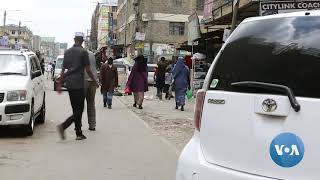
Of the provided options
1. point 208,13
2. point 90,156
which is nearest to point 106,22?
→ point 208,13

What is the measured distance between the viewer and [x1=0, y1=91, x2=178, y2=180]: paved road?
7691mm

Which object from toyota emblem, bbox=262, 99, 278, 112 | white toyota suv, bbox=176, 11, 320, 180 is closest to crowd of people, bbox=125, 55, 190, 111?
white toyota suv, bbox=176, 11, 320, 180

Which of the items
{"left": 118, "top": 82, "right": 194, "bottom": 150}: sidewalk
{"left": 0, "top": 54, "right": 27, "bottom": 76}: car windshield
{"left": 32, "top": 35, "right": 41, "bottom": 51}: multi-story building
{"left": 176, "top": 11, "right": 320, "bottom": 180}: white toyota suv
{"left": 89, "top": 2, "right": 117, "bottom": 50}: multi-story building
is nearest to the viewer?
{"left": 176, "top": 11, "right": 320, "bottom": 180}: white toyota suv

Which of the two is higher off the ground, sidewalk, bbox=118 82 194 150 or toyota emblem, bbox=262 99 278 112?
toyota emblem, bbox=262 99 278 112

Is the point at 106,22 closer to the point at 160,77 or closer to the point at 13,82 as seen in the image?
the point at 160,77

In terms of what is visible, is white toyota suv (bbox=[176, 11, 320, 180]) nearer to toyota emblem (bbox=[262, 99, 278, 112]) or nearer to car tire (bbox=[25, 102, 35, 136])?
toyota emblem (bbox=[262, 99, 278, 112])

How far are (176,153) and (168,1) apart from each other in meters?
51.6

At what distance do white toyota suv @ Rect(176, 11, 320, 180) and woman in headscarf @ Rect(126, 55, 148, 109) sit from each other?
14827mm

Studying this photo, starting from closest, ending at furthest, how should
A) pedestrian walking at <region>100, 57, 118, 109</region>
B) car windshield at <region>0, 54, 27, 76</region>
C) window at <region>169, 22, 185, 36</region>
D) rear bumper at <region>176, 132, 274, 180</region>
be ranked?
rear bumper at <region>176, 132, 274, 180</region>
car windshield at <region>0, 54, 27, 76</region>
pedestrian walking at <region>100, 57, 118, 109</region>
window at <region>169, 22, 185, 36</region>

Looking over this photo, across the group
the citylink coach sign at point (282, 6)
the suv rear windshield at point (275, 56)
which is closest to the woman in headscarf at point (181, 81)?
the citylink coach sign at point (282, 6)

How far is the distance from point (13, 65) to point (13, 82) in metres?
1.07

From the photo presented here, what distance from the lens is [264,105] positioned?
139 inches

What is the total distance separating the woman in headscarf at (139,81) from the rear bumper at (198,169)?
47.9 ft

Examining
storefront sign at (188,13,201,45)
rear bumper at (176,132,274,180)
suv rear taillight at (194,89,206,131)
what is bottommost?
rear bumper at (176,132,274,180)
